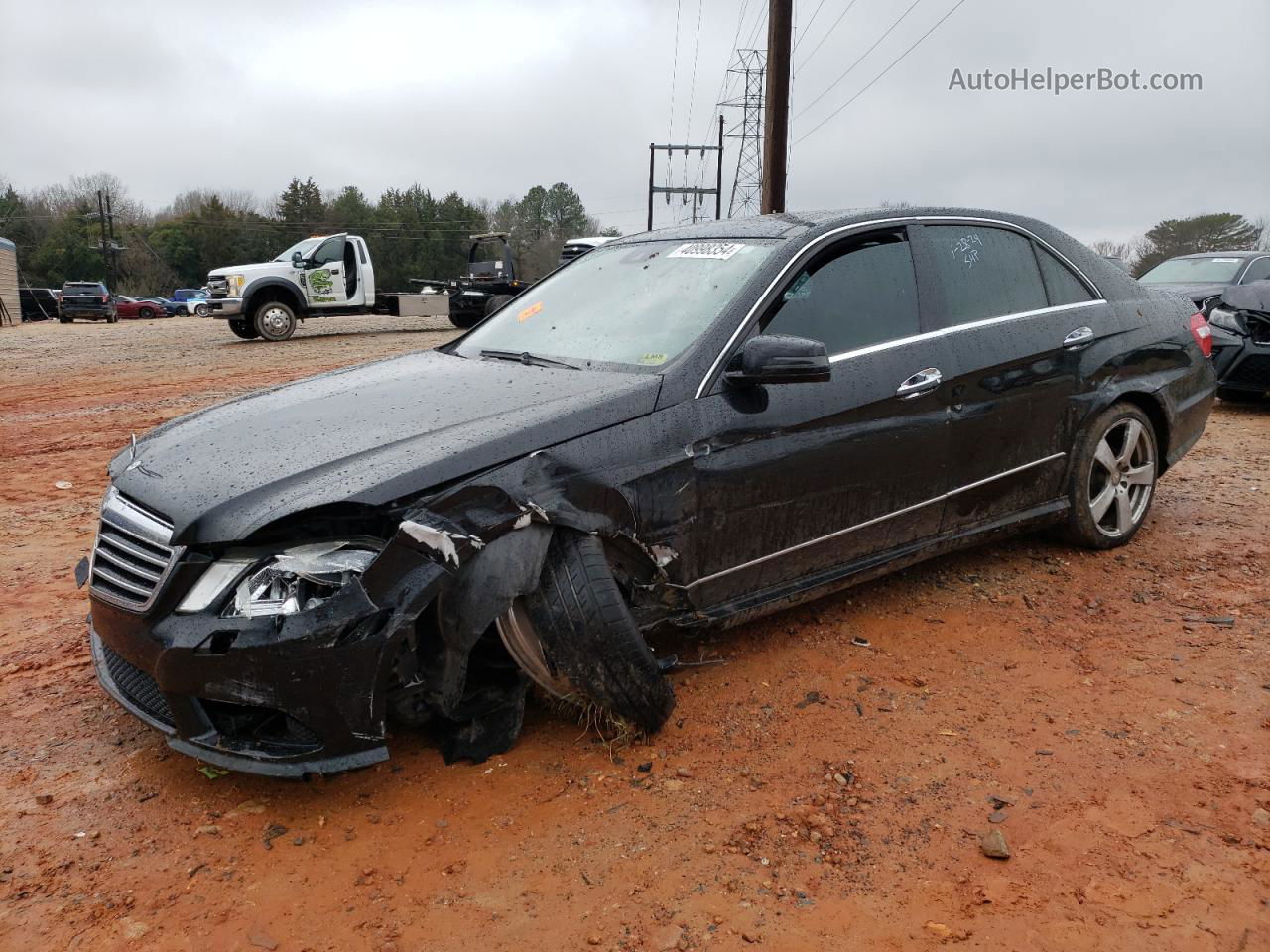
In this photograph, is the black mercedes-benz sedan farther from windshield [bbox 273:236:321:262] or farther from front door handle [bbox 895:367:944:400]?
windshield [bbox 273:236:321:262]

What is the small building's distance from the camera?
35.8 meters

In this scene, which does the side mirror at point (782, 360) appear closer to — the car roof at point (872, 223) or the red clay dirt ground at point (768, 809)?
the car roof at point (872, 223)

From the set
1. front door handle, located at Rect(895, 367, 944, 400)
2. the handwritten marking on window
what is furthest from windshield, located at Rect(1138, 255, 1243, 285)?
front door handle, located at Rect(895, 367, 944, 400)

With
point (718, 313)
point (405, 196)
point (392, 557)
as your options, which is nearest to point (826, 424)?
point (718, 313)

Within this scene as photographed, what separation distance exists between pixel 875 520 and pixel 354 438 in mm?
1909

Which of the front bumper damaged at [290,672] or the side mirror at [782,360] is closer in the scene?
the front bumper damaged at [290,672]

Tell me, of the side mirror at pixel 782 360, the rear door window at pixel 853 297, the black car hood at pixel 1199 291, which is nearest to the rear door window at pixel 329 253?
the black car hood at pixel 1199 291

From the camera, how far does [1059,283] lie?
431 cm

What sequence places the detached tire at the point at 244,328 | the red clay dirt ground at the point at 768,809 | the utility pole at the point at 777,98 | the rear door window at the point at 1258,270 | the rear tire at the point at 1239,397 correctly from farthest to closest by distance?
the detached tire at the point at 244,328 → the utility pole at the point at 777,98 → the rear door window at the point at 1258,270 → the rear tire at the point at 1239,397 → the red clay dirt ground at the point at 768,809

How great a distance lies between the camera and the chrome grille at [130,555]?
8.46 ft

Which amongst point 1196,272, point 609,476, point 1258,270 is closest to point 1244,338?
point 1258,270

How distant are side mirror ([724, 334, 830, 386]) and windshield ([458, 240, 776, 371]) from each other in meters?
0.25

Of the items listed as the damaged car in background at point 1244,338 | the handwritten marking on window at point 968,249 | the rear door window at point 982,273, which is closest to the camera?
the rear door window at point 982,273

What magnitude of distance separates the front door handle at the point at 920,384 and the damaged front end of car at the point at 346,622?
1.35 metres
